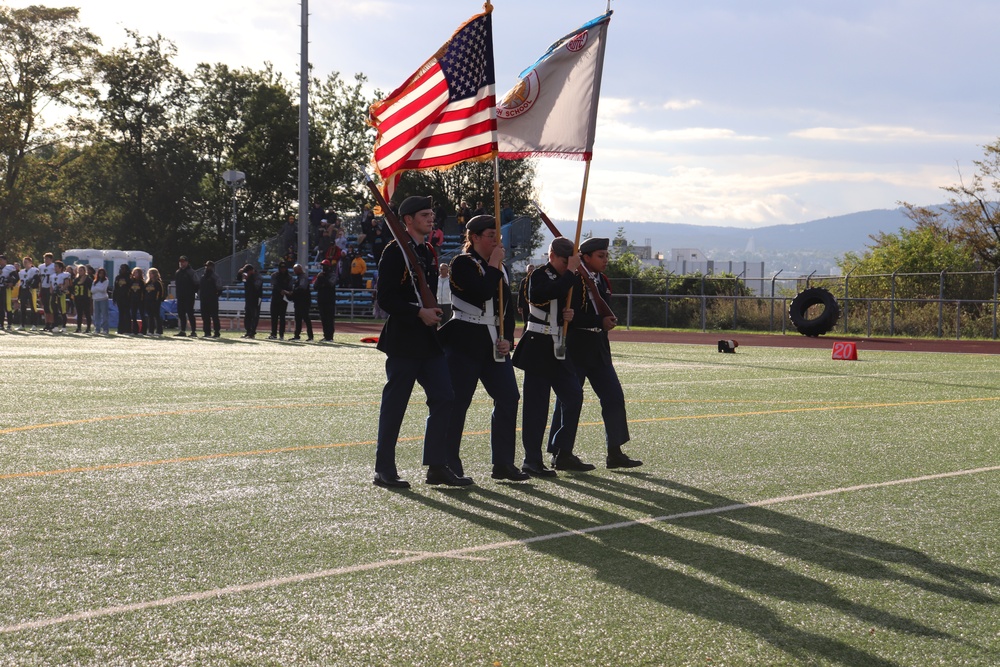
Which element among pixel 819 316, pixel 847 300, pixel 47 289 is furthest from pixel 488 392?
pixel 847 300

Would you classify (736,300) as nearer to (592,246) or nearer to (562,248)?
(592,246)

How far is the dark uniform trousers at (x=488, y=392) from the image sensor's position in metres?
8.12

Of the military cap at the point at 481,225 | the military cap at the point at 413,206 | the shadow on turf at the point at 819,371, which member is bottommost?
the shadow on turf at the point at 819,371

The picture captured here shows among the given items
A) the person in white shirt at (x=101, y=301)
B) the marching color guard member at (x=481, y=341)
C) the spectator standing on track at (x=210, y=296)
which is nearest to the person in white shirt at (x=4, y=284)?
the person in white shirt at (x=101, y=301)

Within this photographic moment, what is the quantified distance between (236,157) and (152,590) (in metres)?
62.6

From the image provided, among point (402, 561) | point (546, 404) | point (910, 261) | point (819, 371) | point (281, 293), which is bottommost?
point (402, 561)

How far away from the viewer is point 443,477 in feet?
25.8

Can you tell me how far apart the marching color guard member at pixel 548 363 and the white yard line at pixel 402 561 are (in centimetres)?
166

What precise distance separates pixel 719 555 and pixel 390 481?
8.42ft

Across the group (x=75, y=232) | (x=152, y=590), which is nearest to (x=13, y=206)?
(x=75, y=232)

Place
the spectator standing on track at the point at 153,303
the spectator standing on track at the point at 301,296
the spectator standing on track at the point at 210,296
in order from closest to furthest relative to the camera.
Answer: the spectator standing on track at the point at 301,296 < the spectator standing on track at the point at 210,296 < the spectator standing on track at the point at 153,303

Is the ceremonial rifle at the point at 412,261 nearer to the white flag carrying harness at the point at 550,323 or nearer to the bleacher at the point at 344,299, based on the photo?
the white flag carrying harness at the point at 550,323

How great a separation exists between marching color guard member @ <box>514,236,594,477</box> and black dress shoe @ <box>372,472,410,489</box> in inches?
44.8

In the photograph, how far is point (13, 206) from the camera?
Result: 6078cm
